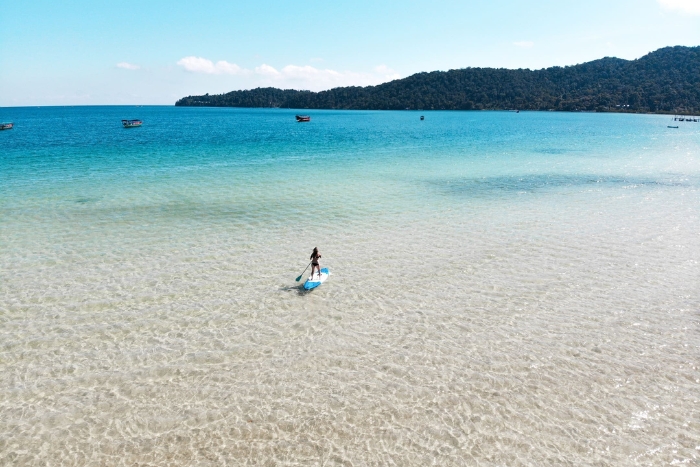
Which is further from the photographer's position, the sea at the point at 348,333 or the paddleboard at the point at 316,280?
the paddleboard at the point at 316,280

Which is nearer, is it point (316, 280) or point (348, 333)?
point (348, 333)

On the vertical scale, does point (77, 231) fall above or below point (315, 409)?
above

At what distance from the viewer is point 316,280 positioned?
17922 millimetres

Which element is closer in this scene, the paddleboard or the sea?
the sea

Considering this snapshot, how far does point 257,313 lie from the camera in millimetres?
15938

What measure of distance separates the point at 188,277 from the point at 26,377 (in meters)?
7.23

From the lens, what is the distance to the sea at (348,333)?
403 inches

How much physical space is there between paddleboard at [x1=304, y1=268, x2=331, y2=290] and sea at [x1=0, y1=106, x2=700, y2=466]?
33 cm

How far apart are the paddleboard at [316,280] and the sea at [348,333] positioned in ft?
1.08

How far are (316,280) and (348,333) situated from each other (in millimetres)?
3808

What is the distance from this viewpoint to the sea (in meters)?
10.2

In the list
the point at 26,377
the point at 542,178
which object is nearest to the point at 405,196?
the point at 542,178

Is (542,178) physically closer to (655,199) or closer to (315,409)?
(655,199)

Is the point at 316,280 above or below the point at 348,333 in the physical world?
above
